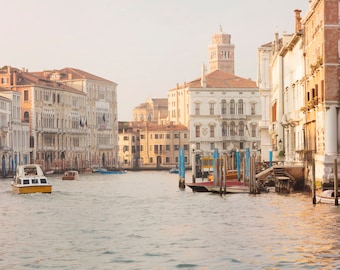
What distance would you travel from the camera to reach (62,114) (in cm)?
10119

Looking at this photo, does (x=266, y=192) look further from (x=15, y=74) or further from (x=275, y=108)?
(x=15, y=74)

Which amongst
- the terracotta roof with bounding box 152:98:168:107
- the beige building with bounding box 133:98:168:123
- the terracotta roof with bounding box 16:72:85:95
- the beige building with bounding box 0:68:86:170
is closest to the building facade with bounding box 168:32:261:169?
the beige building with bounding box 0:68:86:170

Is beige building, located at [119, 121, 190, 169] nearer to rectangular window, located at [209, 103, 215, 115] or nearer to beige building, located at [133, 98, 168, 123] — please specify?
rectangular window, located at [209, 103, 215, 115]

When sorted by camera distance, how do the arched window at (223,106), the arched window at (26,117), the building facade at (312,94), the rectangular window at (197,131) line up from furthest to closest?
the arched window at (223,106) → the rectangular window at (197,131) → the arched window at (26,117) → the building facade at (312,94)

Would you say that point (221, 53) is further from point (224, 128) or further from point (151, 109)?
point (224, 128)

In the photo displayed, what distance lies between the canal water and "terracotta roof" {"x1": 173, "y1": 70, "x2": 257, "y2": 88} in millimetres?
68639

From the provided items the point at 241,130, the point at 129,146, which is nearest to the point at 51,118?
the point at 241,130

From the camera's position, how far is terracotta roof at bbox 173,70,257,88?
10619cm

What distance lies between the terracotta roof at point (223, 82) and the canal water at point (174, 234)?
225 feet

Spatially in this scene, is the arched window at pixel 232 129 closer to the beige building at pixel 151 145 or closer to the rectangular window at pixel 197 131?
the rectangular window at pixel 197 131

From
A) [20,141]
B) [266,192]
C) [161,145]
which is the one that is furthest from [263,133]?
[161,145]

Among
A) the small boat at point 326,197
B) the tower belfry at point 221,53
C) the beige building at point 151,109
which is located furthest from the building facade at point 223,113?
the small boat at point 326,197

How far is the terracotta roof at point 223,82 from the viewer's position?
348 feet

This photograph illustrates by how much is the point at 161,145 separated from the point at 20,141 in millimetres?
31638
